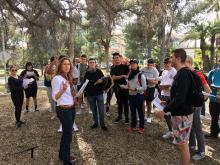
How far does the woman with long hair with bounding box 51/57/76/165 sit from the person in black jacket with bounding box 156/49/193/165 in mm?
1429

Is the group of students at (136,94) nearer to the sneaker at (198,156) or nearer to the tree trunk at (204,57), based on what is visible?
the sneaker at (198,156)

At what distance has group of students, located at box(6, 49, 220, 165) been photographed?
14.9 feet

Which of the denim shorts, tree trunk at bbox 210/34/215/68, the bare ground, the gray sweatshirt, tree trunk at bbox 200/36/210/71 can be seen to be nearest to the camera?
the denim shorts

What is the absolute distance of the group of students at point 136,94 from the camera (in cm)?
453

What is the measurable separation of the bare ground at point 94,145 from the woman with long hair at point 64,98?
2.46 ft

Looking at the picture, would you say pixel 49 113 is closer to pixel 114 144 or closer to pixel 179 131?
pixel 114 144

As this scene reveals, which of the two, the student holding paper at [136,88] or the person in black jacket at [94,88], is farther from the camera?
the person in black jacket at [94,88]

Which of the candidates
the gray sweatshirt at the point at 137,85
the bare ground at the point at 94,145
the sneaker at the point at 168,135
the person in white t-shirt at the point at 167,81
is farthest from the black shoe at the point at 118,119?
the person in white t-shirt at the point at 167,81

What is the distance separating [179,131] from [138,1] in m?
4.93

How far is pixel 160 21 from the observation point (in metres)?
8.41

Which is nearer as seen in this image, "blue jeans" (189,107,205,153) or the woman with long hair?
the woman with long hair

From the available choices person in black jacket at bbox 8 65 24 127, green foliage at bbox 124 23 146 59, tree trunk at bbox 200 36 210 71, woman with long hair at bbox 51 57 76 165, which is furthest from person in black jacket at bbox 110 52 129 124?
green foliage at bbox 124 23 146 59

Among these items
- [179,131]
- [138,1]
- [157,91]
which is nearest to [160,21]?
[138,1]

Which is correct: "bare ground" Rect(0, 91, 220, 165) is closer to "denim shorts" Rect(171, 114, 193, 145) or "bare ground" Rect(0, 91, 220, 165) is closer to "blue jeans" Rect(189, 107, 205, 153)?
"blue jeans" Rect(189, 107, 205, 153)
